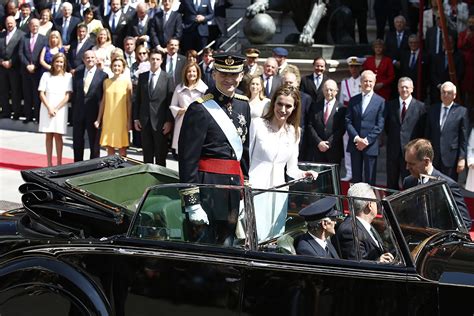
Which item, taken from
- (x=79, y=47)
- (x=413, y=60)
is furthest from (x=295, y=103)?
(x=79, y=47)

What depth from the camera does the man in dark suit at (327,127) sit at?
38.9ft

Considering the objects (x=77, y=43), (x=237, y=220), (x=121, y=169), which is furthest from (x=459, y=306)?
(x=77, y=43)

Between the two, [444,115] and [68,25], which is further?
[68,25]

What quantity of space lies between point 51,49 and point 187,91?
4275mm

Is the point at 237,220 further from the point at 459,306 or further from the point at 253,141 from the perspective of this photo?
the point at 253,141

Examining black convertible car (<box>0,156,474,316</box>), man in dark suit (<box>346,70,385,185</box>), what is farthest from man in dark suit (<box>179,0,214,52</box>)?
black convertible car (<box>0,156,474,316</box>)

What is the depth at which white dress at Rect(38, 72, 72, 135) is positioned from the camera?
13.5m

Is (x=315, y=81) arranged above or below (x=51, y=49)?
below

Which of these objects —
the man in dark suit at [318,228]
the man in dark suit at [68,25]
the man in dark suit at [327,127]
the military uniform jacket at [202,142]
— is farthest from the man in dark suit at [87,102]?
the man in dark suit at [318,228]

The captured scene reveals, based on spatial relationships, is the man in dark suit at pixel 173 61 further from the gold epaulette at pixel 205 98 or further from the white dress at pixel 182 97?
the gold epaulette at pixel 205 98

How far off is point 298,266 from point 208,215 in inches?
25.6

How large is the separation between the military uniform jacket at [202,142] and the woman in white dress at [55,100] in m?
6.37

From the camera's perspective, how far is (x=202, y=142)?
7168 millimetres

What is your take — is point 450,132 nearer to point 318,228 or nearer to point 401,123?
point 401,123
